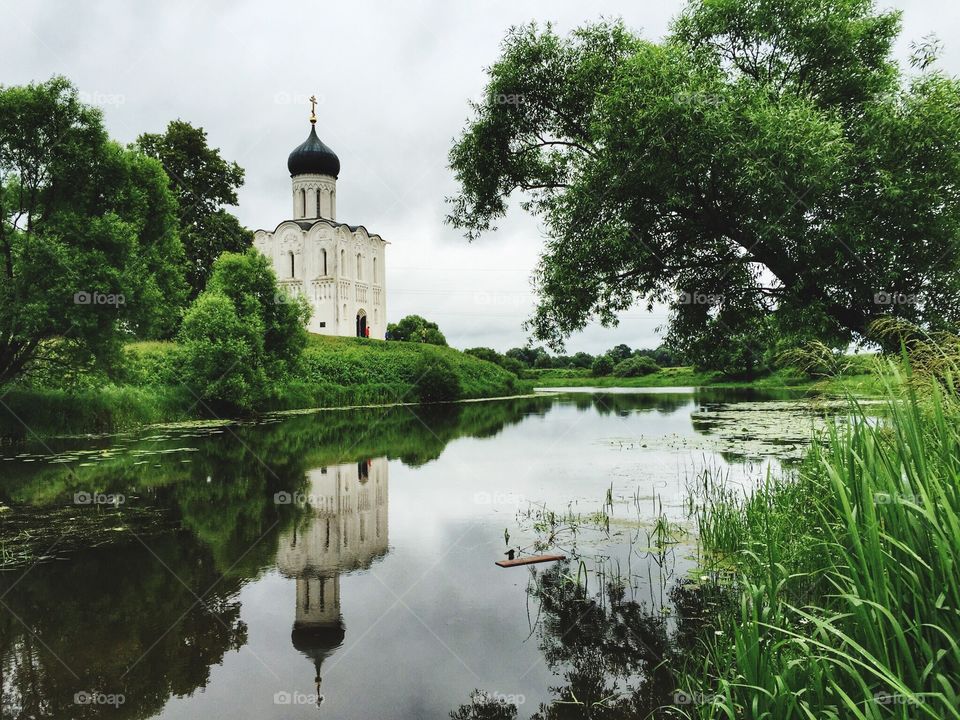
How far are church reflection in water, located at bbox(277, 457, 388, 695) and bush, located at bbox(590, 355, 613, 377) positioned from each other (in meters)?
72.2

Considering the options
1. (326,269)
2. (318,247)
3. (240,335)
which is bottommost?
(240,335)

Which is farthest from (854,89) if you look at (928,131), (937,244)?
(937,244)

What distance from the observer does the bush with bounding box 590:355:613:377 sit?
82.5 meters

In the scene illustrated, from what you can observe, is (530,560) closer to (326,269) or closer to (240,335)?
(240,335)

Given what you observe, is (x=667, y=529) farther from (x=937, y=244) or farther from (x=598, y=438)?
(x=598, y=438)

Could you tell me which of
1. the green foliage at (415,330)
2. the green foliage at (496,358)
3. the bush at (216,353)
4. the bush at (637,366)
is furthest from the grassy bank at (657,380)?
the bush at (216,353)

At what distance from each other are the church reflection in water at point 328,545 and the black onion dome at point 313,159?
4656cm

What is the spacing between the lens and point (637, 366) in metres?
76.5

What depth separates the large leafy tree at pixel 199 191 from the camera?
41062 mm

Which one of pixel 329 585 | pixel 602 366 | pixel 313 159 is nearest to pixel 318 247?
pixel 313 159

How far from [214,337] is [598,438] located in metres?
15.2

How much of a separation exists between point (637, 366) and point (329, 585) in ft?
240

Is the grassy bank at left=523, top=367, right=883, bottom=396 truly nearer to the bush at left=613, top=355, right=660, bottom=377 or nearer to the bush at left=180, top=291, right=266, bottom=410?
the bush at left=613, top=355, right=660, bottom=377

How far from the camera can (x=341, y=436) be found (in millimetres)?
19641
